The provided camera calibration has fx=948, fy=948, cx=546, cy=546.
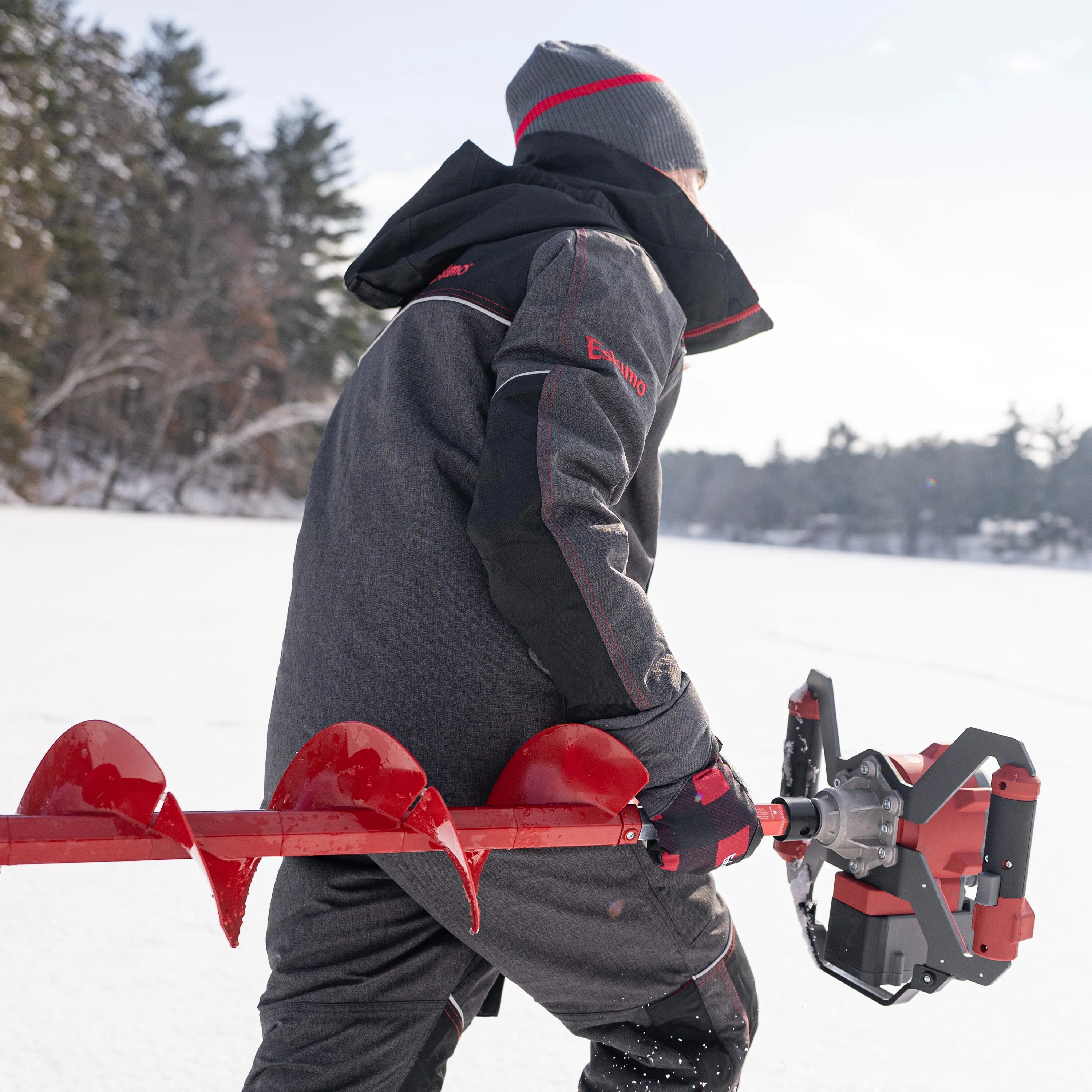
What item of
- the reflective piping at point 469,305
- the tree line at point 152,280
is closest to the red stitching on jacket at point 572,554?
the reflective piping at point 469,305

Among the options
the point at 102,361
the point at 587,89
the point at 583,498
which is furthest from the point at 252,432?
the point at 583,498

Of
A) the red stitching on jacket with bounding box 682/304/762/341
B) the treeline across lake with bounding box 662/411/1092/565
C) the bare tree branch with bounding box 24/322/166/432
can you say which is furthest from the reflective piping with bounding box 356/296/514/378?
the treeline across lake with bounding box 662/411/1092/565

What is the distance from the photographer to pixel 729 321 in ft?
→ 4.20

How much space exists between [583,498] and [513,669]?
24 centimetres

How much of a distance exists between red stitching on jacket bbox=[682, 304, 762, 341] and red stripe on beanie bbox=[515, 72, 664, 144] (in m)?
0.38

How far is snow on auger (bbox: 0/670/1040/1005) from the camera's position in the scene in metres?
0.90

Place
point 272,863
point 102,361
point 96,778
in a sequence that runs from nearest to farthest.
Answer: point 96,778 → point 272,863 → point 102,361

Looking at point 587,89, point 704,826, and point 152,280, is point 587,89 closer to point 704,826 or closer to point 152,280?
point 704,826

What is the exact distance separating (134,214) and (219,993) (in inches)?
1389

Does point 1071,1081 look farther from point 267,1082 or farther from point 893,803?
point 267,1082

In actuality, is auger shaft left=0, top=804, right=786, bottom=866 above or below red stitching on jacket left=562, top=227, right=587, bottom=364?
below

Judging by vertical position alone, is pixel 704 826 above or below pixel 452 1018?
above

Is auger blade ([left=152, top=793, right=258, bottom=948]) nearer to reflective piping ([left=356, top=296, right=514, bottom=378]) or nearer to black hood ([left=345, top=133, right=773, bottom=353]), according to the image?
reflective piping ([left=356, top=296, right=514, bottom=378])

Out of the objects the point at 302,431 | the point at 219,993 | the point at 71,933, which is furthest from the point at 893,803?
the point at 302,431
